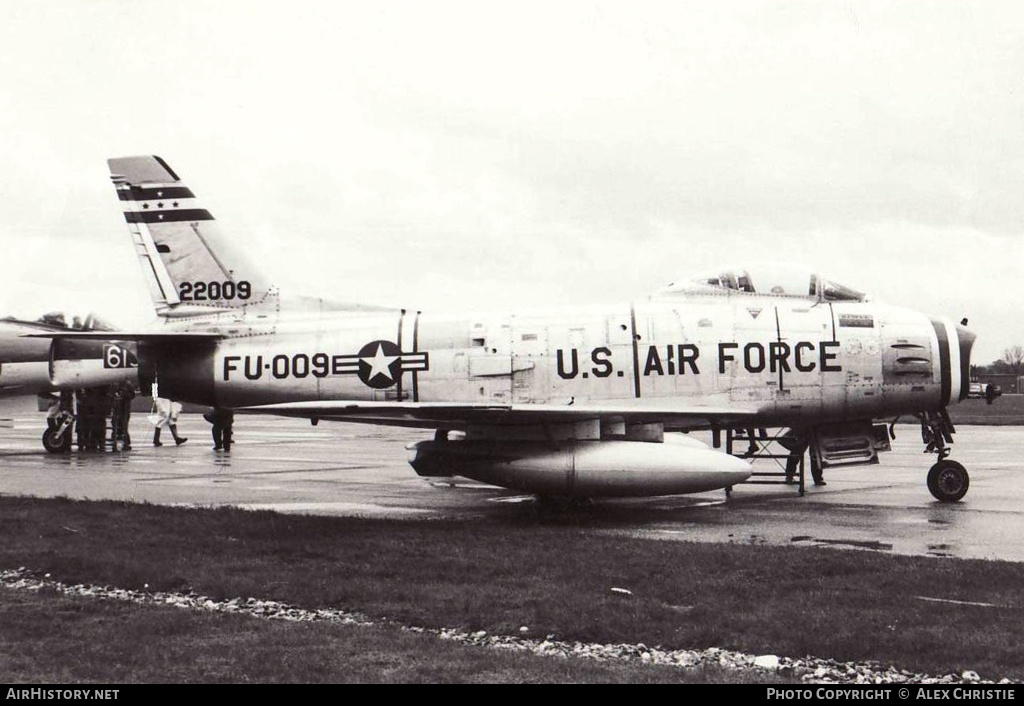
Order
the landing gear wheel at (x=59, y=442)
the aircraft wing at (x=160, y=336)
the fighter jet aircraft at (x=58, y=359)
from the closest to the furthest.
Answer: the aircraft wing at (x=160, y=336)
the fighter jet aircraft at (x=58, y=359)
the landing gear wheel at (x=59, y=442)

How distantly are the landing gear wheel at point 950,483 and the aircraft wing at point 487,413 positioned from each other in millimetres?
2951

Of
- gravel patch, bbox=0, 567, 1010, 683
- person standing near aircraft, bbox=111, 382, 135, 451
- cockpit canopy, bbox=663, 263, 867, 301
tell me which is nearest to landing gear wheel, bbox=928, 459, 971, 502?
cockpit canopy, bbox=663, 263, 867, 301

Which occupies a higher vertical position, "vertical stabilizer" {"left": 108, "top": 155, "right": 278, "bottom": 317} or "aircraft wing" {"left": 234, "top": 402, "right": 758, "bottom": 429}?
"vertical stabilizer" {"left": 108, "top": 155, "right": 278, "bottom": 317}

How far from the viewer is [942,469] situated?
48.2ft

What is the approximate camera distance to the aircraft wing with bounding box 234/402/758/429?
39.3 ft

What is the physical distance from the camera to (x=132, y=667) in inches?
241

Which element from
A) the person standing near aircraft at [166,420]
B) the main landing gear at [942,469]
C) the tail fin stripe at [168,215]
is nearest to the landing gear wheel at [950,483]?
the main landing gear at [942,469]

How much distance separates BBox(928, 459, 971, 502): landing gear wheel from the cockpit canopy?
8.67 feet

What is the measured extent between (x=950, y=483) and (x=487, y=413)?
22.2ft

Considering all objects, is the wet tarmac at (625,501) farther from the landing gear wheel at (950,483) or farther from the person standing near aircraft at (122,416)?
the person standing near aircraft at (122,416)

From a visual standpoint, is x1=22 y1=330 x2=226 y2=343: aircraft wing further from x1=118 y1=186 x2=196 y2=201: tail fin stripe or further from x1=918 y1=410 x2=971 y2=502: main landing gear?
x1=918 y1=410 x2=971 y2=502: main landing gear

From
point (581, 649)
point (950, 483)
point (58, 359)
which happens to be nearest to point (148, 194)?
point (581, 649)

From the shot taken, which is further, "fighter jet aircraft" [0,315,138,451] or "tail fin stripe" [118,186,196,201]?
"fighter jet aircraft" [0,315,138,451]

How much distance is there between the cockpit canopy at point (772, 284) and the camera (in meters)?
14.6
